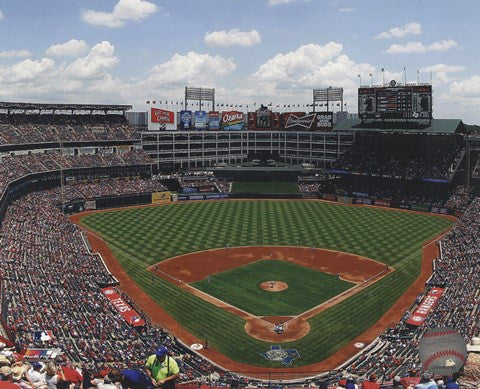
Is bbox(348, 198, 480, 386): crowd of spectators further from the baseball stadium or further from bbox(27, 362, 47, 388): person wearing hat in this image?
bbox(27, 362, 47, 388): person wearing hat

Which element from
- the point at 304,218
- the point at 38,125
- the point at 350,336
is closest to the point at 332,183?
the point at 304,218

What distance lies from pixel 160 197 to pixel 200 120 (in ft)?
82.8

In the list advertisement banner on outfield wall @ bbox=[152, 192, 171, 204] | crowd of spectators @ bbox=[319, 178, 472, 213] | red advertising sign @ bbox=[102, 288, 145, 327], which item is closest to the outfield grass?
crowd of spectators @ bbox=[319, 178, 472, 213]

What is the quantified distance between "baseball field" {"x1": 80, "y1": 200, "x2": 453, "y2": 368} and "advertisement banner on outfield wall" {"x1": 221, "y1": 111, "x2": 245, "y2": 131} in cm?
2752


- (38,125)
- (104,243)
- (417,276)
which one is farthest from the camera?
(38,125)

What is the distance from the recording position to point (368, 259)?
5084cm

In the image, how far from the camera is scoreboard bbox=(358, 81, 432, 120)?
79.4m

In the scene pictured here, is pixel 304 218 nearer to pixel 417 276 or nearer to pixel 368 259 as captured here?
pixel 368 259

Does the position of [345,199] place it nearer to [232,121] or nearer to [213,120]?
[232,121]

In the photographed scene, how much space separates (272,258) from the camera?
51156 millimetres

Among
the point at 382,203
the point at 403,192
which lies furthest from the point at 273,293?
the point at 403,192

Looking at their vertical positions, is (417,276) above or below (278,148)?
below

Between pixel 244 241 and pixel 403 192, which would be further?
pixel 403 192

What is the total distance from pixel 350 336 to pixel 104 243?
1291 inches
